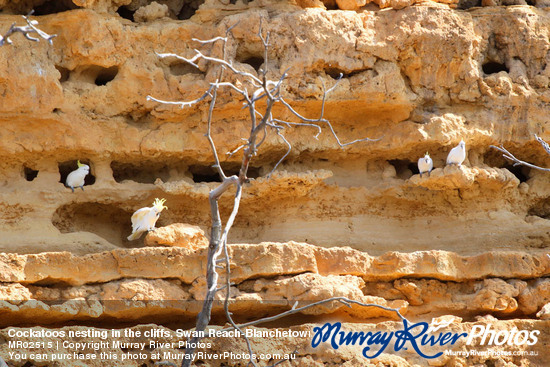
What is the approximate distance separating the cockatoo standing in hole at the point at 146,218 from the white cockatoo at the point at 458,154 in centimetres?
295

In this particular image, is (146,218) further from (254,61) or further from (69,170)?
(254,61)

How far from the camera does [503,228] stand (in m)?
9.48

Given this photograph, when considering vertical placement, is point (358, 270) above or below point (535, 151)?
below

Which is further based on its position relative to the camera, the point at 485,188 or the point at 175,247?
the point at 485,188

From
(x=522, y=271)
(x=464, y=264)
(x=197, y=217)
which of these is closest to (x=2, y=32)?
(x=197, y=217)

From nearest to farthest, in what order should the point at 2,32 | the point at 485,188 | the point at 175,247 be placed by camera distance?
the point at 175,247
the point at 2,32
the point at 485,188

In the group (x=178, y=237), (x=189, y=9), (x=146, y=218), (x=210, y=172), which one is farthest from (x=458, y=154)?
(x=189, y=9)

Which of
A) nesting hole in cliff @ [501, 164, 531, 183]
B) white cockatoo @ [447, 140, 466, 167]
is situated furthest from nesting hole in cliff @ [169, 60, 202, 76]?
nesting hole in cliff @ [501, 164, 531, 183]

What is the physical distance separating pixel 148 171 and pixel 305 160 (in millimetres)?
1686

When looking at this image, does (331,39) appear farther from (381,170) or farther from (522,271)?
(522,271)

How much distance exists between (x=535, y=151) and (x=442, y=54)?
1.51 metres

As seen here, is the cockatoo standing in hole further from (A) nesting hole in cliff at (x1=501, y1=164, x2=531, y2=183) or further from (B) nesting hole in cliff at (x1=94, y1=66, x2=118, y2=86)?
(A) nesting hole in cliff at (x1=501, y1=164, x2=531, y2=183)

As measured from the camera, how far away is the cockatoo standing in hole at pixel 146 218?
8.58m

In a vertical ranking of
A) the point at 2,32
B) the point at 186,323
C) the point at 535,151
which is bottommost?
the point at 186,323
